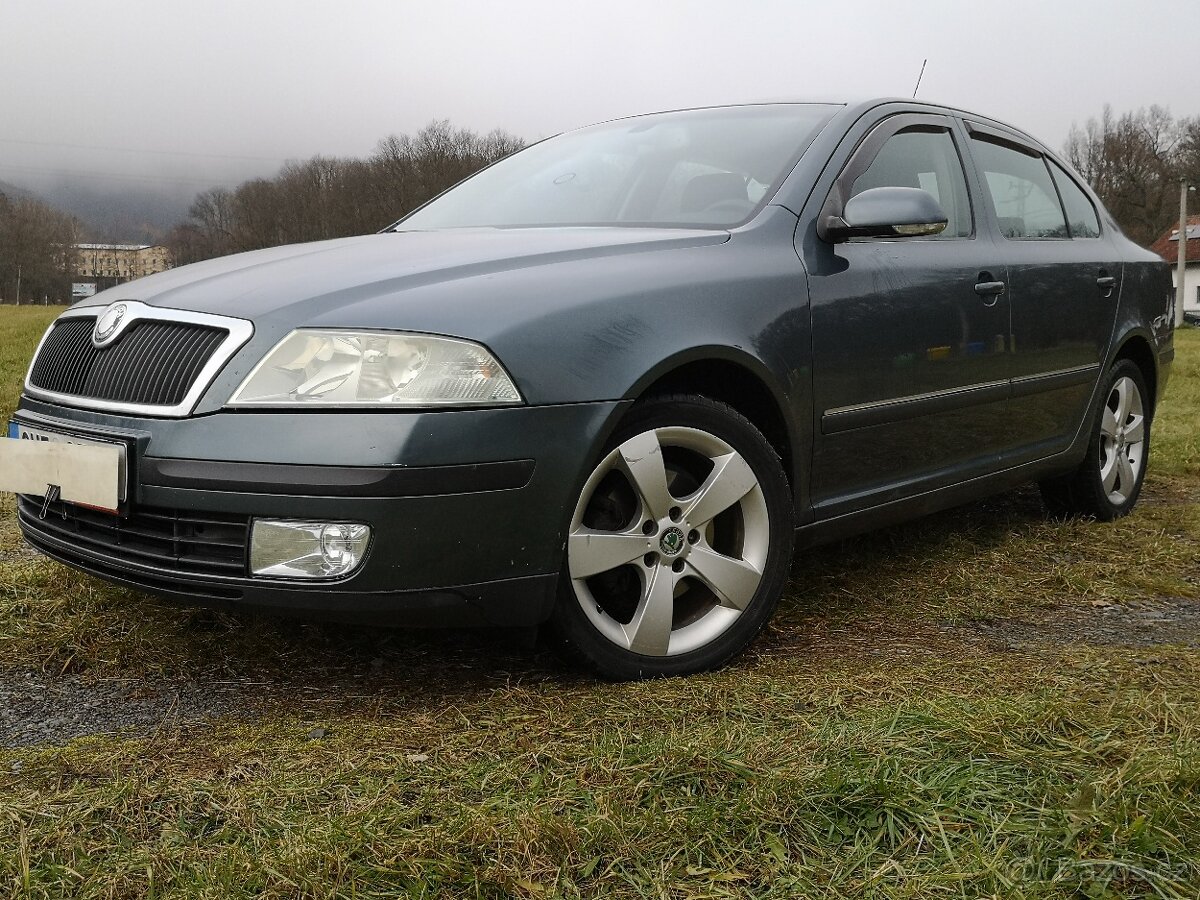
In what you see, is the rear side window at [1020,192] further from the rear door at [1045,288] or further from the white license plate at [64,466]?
the white license plate at [64,466]

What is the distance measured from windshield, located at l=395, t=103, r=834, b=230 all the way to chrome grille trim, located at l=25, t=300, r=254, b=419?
3.85 ft

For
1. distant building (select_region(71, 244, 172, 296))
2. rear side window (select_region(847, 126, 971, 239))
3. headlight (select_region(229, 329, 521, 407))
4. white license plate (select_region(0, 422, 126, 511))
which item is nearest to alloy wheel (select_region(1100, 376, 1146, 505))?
rear side window (select_region(847, 126, 971, 239))

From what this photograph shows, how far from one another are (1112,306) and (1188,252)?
7010 centimetres

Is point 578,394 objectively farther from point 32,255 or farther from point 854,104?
point 32,255

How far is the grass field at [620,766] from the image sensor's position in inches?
Answer: 68.3

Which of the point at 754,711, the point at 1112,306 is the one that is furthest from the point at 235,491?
the point at 1112,306

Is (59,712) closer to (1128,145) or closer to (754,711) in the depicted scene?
(754,711)

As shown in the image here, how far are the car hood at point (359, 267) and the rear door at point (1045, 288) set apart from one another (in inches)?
56.9

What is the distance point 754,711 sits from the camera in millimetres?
2422

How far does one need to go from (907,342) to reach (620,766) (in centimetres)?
172

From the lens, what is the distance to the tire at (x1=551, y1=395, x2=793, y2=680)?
2580 mm

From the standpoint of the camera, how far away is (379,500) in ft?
7.42

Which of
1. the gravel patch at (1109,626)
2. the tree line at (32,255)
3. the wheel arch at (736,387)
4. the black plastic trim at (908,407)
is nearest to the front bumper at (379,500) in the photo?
the wheel arch at (736,387)

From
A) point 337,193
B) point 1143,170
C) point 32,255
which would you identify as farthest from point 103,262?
point 1143,170
